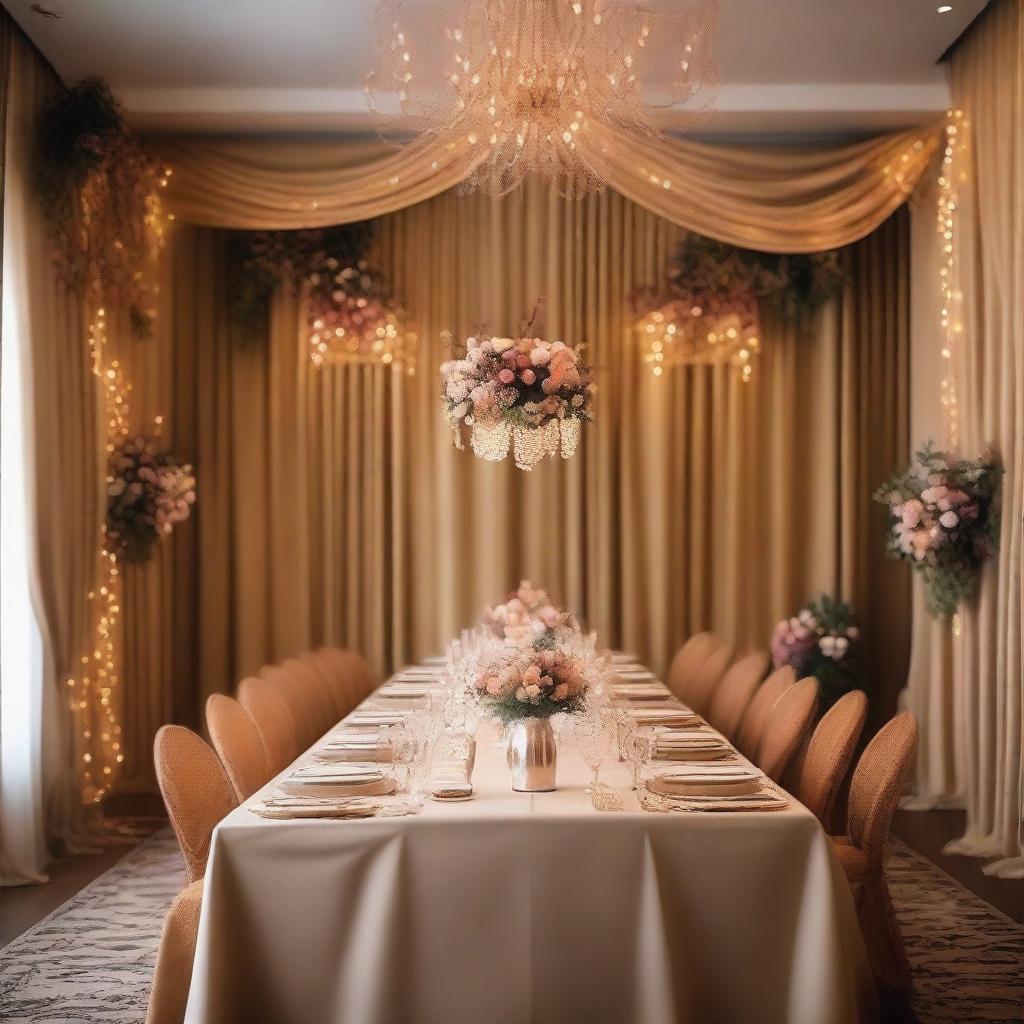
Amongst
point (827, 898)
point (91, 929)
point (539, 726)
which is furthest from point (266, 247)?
point (827, 898)

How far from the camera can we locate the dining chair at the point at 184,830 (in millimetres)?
3212

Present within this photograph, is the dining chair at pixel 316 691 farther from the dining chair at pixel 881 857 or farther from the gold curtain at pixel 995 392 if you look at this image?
the gold curtain at pixel 995 392

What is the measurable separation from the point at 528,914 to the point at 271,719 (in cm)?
180

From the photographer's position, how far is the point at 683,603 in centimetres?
736

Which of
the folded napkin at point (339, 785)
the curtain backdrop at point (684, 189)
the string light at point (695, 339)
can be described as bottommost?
the folded napkin at point (339, 785)

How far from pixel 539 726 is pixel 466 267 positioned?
15.0ft

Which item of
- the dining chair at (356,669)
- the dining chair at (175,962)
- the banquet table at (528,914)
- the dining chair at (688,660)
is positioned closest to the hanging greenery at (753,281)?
the dining chair at (688,660)

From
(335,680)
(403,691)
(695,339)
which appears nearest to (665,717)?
(403,691)

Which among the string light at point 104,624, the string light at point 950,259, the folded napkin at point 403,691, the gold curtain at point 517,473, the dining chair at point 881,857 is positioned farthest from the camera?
the gold curtain at point 517,473

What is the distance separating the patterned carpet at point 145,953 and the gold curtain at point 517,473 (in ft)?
7.36

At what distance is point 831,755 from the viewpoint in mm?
3826

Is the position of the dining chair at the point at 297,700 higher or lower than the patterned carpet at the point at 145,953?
higher

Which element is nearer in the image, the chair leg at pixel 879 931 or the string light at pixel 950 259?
the chair leg at pixel 879 931

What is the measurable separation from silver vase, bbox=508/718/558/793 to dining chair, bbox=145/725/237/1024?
87cm
